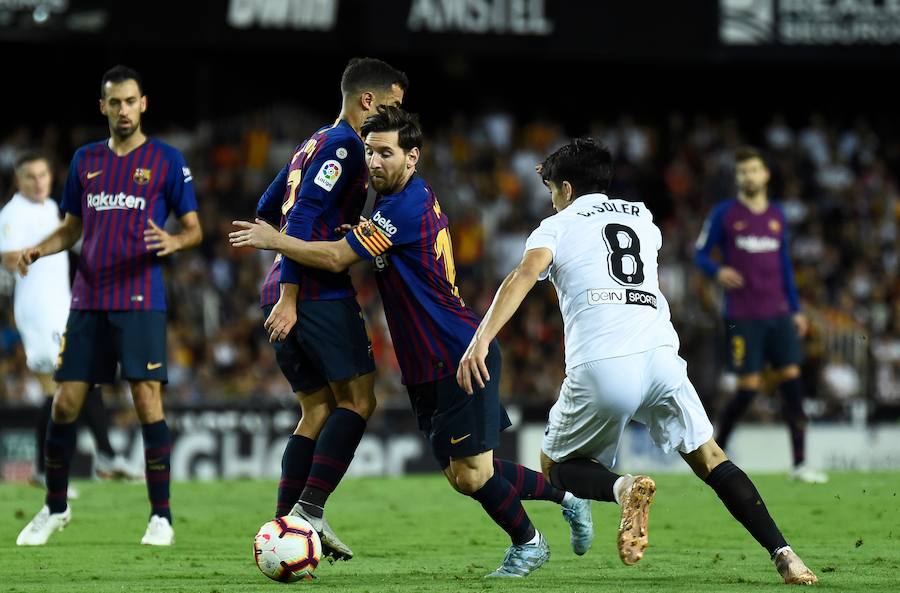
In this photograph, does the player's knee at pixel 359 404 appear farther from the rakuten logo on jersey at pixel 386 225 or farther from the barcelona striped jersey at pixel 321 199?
the rakuten logo on jersey at pixel 386 225

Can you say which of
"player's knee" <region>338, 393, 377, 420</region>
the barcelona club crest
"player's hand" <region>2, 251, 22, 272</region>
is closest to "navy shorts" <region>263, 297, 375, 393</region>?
"player's knee" <region>338, 393, 377, 420</region>

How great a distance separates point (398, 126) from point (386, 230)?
499mm

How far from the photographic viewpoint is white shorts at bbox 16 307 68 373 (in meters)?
10.4

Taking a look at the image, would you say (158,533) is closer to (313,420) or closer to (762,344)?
(313,420)

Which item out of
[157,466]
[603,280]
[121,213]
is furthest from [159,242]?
[603,280]

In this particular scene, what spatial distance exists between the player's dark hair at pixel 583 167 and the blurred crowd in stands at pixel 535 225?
935 centimetres

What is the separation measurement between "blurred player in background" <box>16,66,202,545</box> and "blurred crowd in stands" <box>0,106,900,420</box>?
23.8 feet

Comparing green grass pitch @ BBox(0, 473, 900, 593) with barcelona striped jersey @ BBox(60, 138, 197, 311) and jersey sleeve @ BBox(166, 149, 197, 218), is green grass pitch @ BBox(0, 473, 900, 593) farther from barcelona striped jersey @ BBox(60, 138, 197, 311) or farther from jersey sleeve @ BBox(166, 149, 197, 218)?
jersey sleeve @ BBox(166, 149, 197, 218)

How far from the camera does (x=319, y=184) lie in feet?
21.3

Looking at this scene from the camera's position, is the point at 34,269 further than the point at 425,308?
Yes

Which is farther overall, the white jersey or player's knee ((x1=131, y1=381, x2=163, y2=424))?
the white jersey

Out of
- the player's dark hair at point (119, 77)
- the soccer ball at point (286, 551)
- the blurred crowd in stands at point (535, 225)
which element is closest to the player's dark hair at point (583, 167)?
the soccer ball at point (286, 551)

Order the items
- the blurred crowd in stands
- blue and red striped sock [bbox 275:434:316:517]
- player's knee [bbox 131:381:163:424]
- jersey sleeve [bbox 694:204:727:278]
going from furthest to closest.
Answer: the blurred crowd in stands
jersey sleeve [bbox 694:204:727:278]
player's knee [bbox 131:381:163:424]
blue and red striped sock [bbox 275:434:316:517]

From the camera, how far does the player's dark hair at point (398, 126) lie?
20.8 ft
